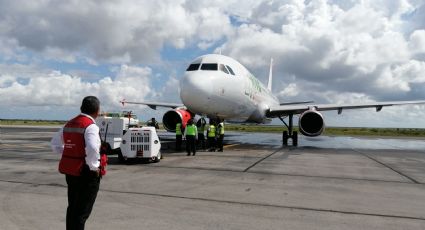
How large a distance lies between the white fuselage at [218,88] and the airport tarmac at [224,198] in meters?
4.74

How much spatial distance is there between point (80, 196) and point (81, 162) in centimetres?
38

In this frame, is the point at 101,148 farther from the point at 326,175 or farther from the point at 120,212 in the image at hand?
the point at 326,175

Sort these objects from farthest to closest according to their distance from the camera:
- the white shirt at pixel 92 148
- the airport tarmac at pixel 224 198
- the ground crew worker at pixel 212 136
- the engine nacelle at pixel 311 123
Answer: the engine nacelle at pixel 311 123, the ground crew worker at pixel 212 136, the airport tarmac at pixel 224 198, the white shirt at pixel 92 148

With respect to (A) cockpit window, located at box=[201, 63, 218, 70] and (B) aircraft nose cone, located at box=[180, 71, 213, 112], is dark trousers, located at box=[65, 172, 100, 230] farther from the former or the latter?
(A) cockpit window, located at box=[201, 63, 218, 70]

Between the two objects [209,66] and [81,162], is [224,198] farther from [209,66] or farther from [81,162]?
[209,66]

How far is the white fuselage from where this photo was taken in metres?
15.5

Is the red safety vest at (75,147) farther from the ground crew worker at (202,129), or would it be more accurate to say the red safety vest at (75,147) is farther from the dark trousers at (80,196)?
the ground crew worker at (202,129)

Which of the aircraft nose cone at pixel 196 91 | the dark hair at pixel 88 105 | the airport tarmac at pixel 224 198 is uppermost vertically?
the aircraft nose cone at pixel 196 91

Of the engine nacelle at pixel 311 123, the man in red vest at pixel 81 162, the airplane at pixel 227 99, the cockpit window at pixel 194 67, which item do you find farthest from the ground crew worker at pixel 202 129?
the man in red vest at pixel 81 162

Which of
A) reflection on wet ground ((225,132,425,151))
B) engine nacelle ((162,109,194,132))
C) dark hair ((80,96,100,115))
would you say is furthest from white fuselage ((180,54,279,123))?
dark hair ((80,96,100,115))

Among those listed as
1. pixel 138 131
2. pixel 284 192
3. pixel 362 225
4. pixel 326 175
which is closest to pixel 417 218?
pixel 362 225

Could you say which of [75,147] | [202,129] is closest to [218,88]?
[202,129]

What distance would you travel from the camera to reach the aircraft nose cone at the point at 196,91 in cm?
1540

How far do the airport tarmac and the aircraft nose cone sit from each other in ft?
15.0
